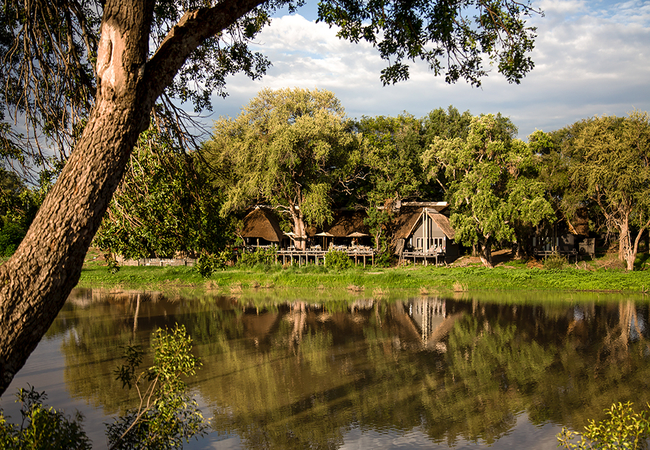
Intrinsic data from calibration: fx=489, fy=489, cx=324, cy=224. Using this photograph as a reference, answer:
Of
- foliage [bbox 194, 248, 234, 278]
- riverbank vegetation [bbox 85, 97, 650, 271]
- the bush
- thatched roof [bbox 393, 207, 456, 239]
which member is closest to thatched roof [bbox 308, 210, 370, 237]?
riverbank vegetation [bbox 85, 97, 650, 271]

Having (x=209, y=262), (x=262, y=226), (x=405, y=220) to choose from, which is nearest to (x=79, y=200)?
(x=209, y=262)

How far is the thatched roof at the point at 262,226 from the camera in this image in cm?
3438

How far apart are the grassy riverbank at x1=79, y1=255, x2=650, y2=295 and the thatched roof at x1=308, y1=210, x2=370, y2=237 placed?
581 centimetres

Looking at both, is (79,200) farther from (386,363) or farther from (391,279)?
(391,279)

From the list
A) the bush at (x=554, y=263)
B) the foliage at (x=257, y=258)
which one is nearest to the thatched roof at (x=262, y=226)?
the foliage at (x=257, y=258)

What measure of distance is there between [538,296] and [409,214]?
42.2 feet

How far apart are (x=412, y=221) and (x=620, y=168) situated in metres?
12.5

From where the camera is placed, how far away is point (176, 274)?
97.4 ft

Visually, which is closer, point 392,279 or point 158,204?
point 158,204

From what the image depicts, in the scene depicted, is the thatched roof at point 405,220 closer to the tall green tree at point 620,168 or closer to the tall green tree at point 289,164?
the tall green tree at point 289,164

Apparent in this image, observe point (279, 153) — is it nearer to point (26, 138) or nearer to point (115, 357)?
point (115, 357)

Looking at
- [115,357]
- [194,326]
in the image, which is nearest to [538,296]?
[194,326]

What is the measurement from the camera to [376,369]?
40.9 ft

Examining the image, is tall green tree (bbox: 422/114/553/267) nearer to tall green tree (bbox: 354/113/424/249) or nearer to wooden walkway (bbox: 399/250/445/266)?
tall green tree (bbox: 354/113/424/249)
